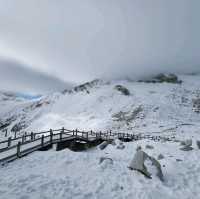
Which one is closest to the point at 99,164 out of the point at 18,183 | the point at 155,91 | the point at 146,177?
the point at 146,177

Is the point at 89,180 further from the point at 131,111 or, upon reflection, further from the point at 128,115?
the point at 131,111

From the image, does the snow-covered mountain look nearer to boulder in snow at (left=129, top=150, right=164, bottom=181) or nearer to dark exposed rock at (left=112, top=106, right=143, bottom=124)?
dark exposed rock at (left=112, top=106, right=143, bottom=124)

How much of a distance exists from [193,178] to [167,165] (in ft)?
7.39

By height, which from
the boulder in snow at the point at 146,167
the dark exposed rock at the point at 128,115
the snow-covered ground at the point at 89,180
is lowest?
the snow-covered ground at the point at 89,180

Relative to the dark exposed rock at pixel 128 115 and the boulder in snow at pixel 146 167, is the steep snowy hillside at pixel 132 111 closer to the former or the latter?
the dark exposed rock at pixel 128 115

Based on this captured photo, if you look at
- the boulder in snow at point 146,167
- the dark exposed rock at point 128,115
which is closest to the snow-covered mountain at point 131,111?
the dark exposed rock at point 128,115

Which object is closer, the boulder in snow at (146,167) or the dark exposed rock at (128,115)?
the boulder in snow at (146,167)

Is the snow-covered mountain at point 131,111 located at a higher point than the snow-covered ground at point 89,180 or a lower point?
higher

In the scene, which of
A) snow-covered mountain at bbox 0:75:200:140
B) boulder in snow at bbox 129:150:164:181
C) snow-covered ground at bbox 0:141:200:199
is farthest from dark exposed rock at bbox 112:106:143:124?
boulder in snow at bbox 129:150:164:181

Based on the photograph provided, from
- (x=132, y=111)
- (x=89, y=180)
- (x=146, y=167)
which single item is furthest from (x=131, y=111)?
(x=89, y=180)

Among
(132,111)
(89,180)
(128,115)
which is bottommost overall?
(89,180)

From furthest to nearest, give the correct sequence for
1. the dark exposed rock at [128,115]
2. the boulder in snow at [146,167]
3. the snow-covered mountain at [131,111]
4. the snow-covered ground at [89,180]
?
the dark exposed rock at [128,115]
the snow-covered mountain at [131,111]
the boulder in snow at [146,167]
the snow-covered ground at [89,180]

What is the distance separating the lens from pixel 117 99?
120750 mm

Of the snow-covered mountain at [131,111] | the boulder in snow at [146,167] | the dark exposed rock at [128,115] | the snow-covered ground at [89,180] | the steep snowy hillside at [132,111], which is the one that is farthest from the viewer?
the dark exposed rock at [128,115]
